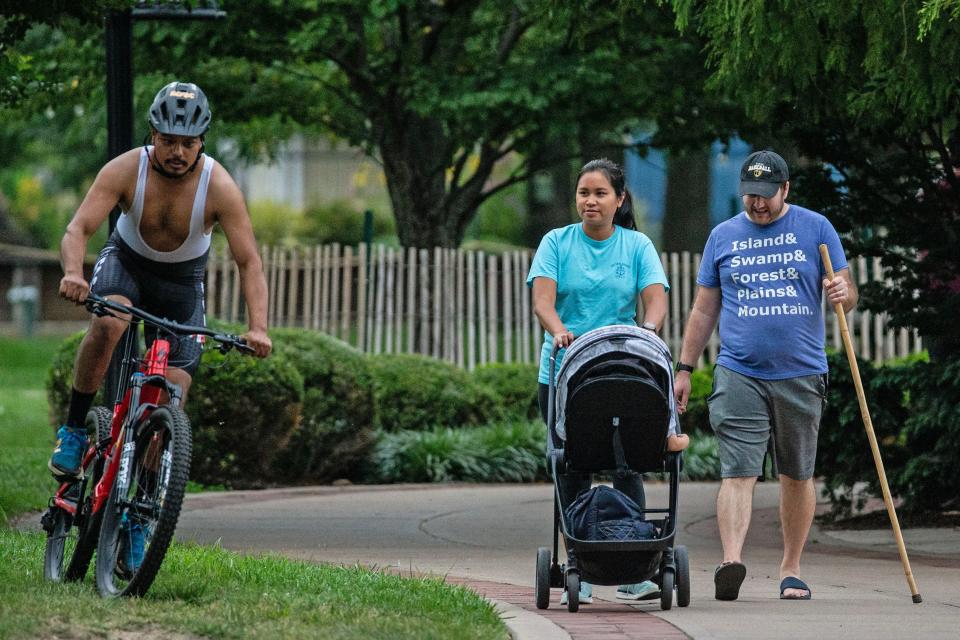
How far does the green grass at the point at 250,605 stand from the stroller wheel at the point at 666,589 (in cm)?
80

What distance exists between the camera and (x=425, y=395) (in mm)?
15281

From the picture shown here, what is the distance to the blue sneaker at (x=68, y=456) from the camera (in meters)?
6.59

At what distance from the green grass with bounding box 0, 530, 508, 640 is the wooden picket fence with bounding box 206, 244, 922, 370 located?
1123 cm

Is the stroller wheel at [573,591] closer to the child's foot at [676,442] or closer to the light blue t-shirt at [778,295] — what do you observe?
the child's foot at [676,442]

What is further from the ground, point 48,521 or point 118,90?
point 118,90

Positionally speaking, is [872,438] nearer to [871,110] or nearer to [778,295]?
[778,295]

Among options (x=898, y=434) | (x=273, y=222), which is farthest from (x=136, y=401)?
(x=273, y=222)

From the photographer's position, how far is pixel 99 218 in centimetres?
612

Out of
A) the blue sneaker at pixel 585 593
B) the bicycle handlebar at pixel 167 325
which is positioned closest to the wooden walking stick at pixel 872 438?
the blue sneaker at pixel 585 593

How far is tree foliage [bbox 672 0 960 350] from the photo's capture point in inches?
314

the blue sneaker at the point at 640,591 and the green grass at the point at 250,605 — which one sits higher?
the green grass at the point at 250,605

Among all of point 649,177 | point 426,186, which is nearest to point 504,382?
point 426,186

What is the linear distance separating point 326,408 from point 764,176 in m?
6.87

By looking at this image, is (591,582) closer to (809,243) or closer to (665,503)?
(809,243)
